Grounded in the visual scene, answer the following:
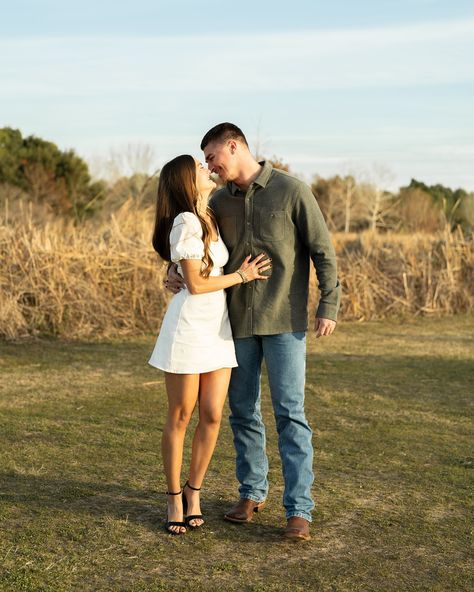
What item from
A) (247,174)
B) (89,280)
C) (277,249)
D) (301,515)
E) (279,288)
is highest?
(247,174)

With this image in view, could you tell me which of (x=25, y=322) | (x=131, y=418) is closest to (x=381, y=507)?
(x=131, y=418)

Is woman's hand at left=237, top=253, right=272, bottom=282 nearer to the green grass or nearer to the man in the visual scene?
the man

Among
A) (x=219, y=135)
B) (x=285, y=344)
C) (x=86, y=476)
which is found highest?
(x=219, y=135)

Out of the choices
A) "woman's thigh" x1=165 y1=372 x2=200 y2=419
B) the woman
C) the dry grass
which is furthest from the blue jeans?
the dry grass

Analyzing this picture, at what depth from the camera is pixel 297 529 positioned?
4125 mm

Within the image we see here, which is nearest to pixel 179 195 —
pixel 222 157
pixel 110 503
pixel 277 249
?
pixel 222 157

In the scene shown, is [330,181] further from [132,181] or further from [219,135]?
[219,135]

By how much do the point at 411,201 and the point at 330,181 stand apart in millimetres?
2975

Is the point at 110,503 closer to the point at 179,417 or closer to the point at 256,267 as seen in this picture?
the point at 179,417

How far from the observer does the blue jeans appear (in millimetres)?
4227

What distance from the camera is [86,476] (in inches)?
208

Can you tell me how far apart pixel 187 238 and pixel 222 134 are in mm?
533

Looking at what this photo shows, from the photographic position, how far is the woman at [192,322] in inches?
163

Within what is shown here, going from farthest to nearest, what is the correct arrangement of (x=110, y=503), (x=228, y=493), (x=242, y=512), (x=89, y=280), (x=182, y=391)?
(x=89, y=280) < (x=228, y=493) < (x=110, y=503) < (x=242, y=512) < (x=182, y=391)
